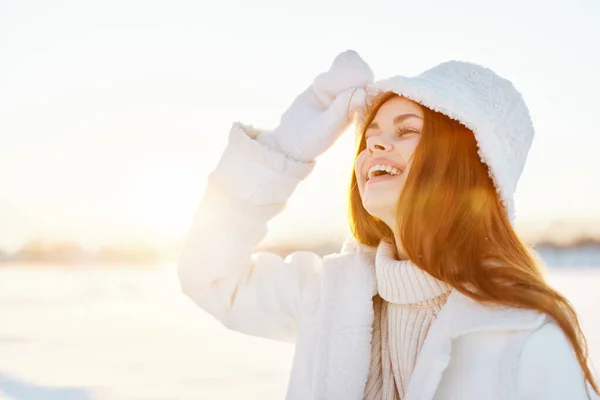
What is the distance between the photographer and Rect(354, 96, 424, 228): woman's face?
1.94 metres

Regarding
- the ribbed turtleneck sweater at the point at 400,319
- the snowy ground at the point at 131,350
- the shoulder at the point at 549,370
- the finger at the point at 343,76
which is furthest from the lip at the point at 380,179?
the snowy ground at the point at 131,350

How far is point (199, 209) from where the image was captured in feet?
7.16

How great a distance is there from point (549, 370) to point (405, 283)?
1.54ft

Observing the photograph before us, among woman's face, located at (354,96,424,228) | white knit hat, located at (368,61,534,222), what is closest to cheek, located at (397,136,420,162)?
woman's face, located at (354,96,424,228)

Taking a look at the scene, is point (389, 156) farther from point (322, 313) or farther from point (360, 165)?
point (322, 313)

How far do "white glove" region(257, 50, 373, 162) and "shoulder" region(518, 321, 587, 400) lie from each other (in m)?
0.90

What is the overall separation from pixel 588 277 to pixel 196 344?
21.0ft

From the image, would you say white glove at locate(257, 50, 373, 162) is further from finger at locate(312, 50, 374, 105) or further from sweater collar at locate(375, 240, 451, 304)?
sweater collar at locate(375, 240, 451, 304)

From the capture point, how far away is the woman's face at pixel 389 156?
1.94 metres

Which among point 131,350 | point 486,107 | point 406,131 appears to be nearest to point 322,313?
point 406,131

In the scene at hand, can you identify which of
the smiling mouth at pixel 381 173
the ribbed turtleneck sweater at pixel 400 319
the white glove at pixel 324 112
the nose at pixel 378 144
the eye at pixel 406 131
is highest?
the white glove at pixel 324 112

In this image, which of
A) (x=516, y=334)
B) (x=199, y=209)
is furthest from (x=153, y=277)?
(x=516, y=334)

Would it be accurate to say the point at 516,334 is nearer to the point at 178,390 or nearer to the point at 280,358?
the point at 178,390

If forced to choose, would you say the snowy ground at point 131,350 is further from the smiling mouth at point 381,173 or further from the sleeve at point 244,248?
the smiling mouth at point 381,173
